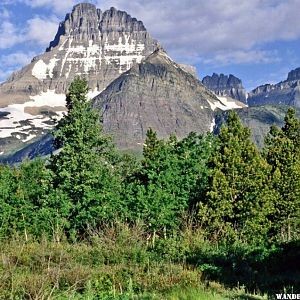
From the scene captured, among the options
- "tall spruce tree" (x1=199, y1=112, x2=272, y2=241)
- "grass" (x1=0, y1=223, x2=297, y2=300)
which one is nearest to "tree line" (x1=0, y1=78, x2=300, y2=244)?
"tall spruce tree" (x1=199, y1=112, x2=272, y2=241)

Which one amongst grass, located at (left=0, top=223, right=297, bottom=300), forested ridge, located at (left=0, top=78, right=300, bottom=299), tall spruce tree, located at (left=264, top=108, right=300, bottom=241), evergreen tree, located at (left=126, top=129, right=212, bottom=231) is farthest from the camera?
tall spruce tree, located at (left=264, top=108, right=300, bottom=241)

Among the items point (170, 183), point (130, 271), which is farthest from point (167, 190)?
point (130, 271)

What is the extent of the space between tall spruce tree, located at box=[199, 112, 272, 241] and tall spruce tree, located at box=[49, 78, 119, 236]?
619cm

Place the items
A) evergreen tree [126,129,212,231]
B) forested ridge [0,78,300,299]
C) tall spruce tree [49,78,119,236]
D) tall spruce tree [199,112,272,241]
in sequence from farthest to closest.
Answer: tall spruce tree [199,112,272,241], tall spruce tree [49,78,119,236], evergreen tree [126,129,212,231], forested ridge [0,78,300,299]

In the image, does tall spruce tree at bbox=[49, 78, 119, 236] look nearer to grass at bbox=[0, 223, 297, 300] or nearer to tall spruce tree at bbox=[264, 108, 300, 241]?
grass at bbox=[0, 223, 297, 300]

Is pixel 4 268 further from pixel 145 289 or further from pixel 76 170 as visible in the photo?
pixel 76 170

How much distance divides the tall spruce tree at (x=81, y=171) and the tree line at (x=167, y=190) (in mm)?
67

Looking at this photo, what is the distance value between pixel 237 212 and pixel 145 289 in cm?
1920

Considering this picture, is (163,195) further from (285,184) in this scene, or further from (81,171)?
(285,184)

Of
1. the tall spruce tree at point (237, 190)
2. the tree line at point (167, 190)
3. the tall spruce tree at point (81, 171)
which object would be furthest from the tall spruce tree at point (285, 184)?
the tall spruce tree at point (81, 171)

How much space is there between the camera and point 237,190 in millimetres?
32656

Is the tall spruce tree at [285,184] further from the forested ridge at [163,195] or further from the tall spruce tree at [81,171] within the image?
the tall spruce tree at [81,171]

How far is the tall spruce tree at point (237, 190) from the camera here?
3134 cm

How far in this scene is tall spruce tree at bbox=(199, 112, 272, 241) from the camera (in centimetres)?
3134
